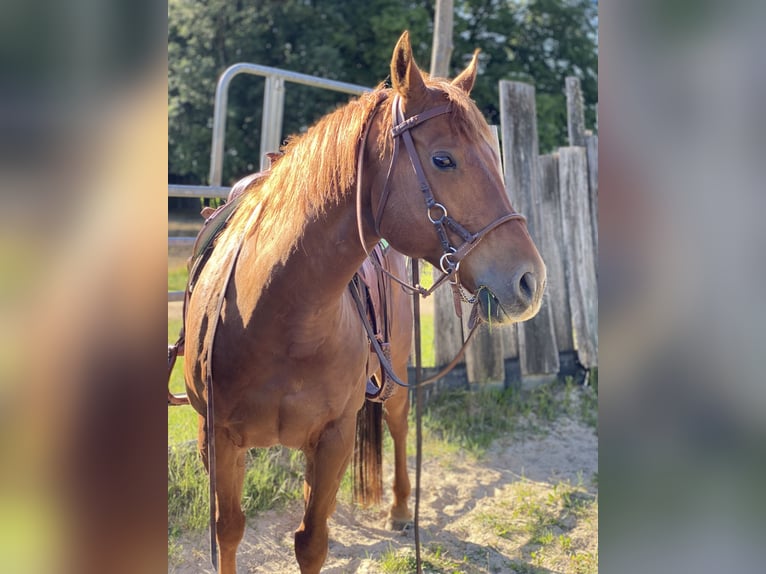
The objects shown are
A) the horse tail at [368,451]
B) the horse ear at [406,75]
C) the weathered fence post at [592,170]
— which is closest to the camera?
the horse ear at [406,75]

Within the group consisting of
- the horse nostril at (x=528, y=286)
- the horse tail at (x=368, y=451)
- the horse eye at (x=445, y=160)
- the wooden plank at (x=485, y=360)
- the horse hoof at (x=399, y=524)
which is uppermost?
the horse eye at (x=445, y=160)

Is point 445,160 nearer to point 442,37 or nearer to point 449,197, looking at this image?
point 449,197

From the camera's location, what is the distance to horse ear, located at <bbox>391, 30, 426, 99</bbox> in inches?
65.0

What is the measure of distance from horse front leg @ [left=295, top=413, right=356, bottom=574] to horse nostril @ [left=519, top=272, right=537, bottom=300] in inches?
36.5

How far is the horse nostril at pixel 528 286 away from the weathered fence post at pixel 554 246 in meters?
3.63

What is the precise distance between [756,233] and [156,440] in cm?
62

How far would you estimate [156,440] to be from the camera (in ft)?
1.97

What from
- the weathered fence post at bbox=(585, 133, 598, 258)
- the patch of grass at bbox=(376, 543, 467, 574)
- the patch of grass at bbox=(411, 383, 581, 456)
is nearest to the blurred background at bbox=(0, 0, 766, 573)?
the patch of grass at bbox=(376, 543, 467, 574)

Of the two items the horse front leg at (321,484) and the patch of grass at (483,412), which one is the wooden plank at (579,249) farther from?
the horse front leg at (321,484)

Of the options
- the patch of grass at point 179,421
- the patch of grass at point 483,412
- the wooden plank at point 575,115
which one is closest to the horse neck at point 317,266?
the patch of grass at point 179,421

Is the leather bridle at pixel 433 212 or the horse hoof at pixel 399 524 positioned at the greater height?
the leather bridle at pixel 433 212

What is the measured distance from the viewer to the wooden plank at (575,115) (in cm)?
538

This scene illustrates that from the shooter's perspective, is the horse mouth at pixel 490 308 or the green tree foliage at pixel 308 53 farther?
the green tree foliage at pixel 308 53

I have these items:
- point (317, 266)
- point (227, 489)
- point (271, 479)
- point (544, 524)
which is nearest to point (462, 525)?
point (544, 524)
